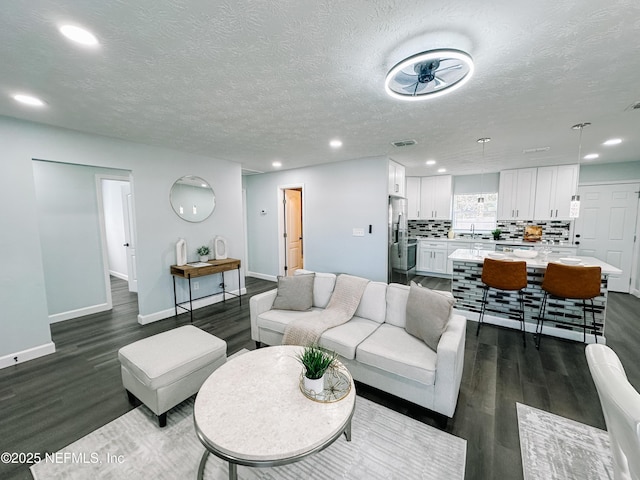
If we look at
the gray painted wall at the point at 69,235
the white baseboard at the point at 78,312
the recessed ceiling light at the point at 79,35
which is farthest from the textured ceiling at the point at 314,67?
the white baseboard at the point at 78,312

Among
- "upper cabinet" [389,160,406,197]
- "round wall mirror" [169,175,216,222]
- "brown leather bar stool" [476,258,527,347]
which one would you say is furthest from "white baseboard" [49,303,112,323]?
"brown leather bar stool" [476,258,527,347]

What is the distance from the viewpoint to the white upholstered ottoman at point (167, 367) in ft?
5.91

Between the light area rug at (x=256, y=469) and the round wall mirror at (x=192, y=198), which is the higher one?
the round wall mirror at (x=192, y=198)

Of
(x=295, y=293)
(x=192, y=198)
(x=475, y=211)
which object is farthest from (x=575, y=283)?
(x=192, y=198)

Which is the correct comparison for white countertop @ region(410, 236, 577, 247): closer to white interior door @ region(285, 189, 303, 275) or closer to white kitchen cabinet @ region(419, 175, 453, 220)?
white kitchen cabinet @ region(419, 175, 453, 220)

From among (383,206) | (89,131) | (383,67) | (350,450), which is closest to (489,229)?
(383,206)

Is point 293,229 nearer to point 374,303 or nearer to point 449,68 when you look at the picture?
point 374,303

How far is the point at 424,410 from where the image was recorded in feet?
6.55

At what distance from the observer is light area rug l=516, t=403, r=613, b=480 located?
1.50 m

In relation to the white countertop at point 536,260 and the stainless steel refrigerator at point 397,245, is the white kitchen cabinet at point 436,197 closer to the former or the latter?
the stainless steel refrigerator at point 397,245

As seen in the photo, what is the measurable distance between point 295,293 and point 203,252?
221cm

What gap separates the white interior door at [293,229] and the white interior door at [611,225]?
5.92 metres

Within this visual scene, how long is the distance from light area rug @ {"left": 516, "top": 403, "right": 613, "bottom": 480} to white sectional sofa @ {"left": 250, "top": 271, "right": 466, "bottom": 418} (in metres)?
0.47

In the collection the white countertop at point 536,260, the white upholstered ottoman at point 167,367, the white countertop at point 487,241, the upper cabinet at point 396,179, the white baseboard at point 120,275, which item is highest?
the upper cabinet at point 396,179
